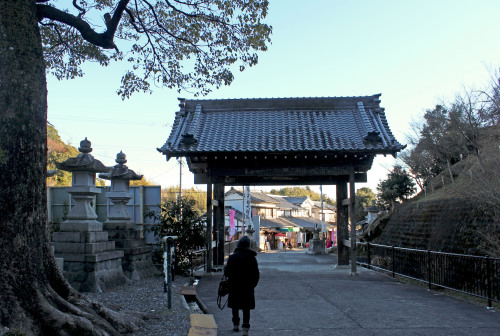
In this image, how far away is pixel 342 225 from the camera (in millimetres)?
15578

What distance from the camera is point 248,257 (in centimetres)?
625

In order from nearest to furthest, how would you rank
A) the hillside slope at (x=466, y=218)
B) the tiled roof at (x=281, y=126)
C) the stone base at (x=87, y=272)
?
the stone base at (x=87, y=272) → the hillside slope at (x=466, y=218) → the tiled roof at (x=281, y=126)

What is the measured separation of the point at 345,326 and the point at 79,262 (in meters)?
5.23

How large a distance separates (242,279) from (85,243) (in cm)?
399

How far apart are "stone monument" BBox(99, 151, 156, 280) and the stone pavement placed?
1.65 meters

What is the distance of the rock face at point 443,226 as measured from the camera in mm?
13414

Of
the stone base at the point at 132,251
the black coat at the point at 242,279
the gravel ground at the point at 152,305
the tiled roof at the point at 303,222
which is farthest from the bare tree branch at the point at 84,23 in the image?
the tiled roof at the point at 303,222

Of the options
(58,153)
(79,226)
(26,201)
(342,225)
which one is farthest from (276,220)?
(26,201)

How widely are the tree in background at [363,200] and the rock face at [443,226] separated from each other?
20277 millimetres

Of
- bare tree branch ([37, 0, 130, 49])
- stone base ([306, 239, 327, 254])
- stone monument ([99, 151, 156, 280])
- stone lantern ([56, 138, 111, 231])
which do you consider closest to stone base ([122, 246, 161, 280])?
stone monument ([99, 151, 156, 280])

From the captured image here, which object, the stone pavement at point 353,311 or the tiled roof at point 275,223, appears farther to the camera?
the tiled roof at point 275,223

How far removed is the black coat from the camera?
6027 mm

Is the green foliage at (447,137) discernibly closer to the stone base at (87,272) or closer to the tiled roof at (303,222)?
the stone base at (87,272)

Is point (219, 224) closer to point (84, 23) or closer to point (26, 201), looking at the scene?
point (84, 23)
